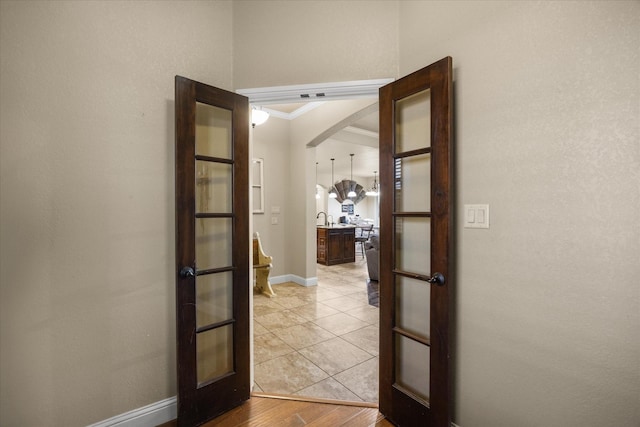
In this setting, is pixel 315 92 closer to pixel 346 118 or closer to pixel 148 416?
pixel 346 118

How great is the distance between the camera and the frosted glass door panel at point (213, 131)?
1.80m

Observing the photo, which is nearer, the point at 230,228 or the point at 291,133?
the point at 230,228

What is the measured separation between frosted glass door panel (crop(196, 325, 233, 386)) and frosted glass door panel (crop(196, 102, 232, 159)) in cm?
121

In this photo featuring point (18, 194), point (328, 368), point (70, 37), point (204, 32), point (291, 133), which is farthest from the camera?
point (291, 133)

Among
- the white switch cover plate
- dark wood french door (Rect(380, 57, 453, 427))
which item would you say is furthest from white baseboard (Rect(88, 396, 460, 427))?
the white switch cover plate

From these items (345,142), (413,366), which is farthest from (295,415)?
(345,142)

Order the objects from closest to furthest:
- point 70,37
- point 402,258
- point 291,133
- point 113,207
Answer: point 70,37 < point 113,207 < point 402,258 < point 291,133

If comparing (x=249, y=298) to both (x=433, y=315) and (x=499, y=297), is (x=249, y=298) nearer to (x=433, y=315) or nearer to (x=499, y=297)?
(x=433, y=315)

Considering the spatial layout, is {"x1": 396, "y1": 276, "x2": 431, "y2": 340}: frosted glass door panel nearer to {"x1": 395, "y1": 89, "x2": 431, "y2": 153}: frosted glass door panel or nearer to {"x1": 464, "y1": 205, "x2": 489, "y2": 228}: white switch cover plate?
{"x1": 464, "y1": 205, "x2": 489, "y2": 228}: white switch cover plate

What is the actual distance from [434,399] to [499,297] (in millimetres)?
673

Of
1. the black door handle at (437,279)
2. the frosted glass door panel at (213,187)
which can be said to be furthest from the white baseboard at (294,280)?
the black door handle at (437,279)

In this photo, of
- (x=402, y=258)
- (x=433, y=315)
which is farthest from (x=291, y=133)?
(x=433, y=315)

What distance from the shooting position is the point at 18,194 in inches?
54.8

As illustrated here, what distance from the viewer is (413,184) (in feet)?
5.71
